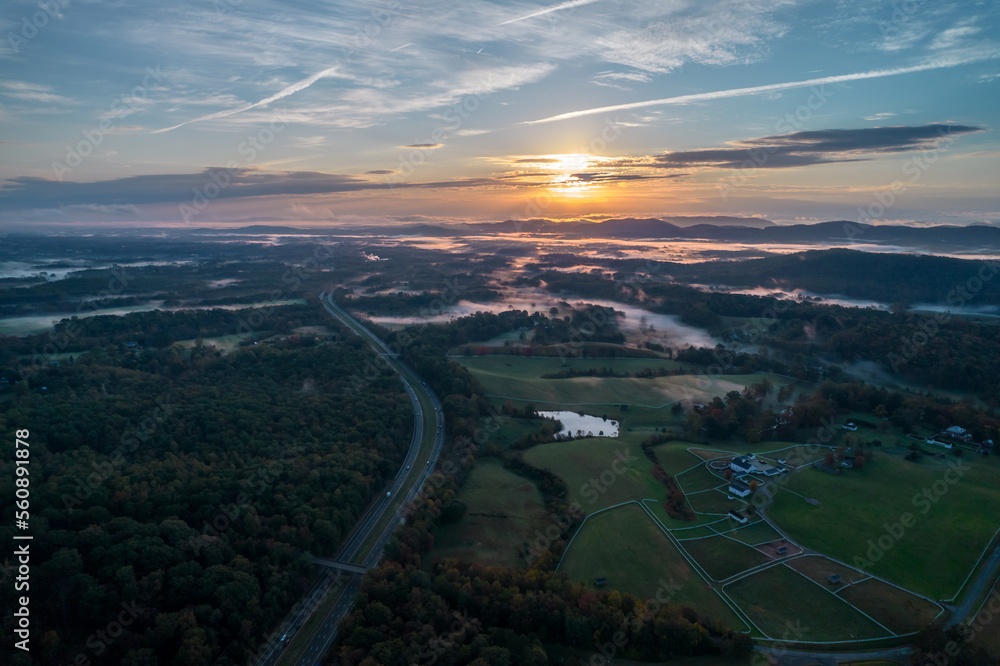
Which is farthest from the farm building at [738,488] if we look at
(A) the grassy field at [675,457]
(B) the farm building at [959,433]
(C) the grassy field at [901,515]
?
(B) the farm building at [959,433]

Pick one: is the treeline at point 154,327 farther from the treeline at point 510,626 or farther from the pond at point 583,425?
the treeline at point 510,626

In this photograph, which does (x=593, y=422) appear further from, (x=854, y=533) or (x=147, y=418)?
(x=147, y=418)

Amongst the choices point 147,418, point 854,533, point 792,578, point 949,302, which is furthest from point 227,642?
point 949,302

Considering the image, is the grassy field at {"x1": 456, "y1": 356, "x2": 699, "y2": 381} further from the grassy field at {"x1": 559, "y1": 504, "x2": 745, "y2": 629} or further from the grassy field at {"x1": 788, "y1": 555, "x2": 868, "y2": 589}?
the grassy field at {"x1": 788, "y1": 555, "x2": 868, "y2": 589}

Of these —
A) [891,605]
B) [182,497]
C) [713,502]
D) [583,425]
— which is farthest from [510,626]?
[583,425]

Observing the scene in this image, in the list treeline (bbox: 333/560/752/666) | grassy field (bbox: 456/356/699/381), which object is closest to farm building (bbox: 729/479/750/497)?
treeline (bbox: 333/560/752/666)

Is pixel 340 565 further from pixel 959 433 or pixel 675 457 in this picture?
pixel 959 433
